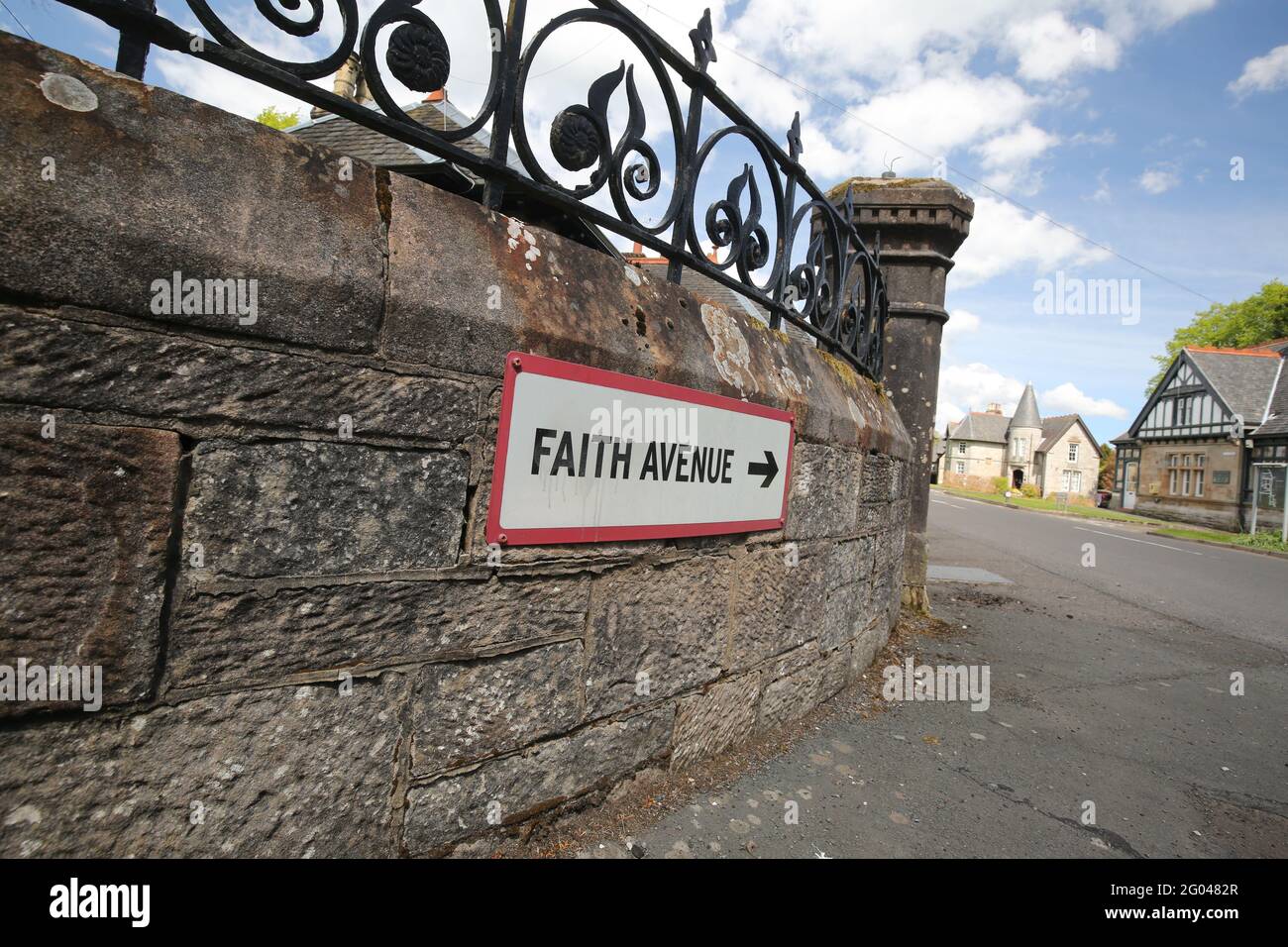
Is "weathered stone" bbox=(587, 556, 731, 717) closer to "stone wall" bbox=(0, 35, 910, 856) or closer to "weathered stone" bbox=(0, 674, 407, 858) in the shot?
"stone wall" bbox=(0, 35, 910, 856)

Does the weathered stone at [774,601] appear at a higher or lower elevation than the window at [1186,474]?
lower

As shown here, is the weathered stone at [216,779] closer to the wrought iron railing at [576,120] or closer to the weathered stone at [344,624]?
the weathered stone at [344,624]

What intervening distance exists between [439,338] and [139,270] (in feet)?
1.88

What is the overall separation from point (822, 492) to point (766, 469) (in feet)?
2.18

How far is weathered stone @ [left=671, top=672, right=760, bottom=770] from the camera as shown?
2.40 metres

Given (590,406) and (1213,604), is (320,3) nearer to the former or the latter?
(590,406)

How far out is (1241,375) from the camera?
30.3 meters

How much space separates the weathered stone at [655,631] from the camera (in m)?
2.02

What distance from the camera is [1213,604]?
7961 millimetres

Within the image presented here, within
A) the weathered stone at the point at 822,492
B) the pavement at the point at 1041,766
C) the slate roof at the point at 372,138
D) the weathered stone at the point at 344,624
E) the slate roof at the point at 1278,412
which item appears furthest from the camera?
the slate roof at the point at 1278,412

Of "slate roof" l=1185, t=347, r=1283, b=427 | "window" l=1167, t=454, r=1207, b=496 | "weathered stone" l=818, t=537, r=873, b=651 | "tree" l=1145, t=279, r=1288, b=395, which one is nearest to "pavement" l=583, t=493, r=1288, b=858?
"weathered stone" l=818, t=537, r=873, b=651

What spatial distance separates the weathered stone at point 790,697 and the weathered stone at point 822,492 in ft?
2.24

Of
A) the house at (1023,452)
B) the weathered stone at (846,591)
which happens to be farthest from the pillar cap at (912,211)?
the house at (1023,452)

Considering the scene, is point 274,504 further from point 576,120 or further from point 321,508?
point 576,120
